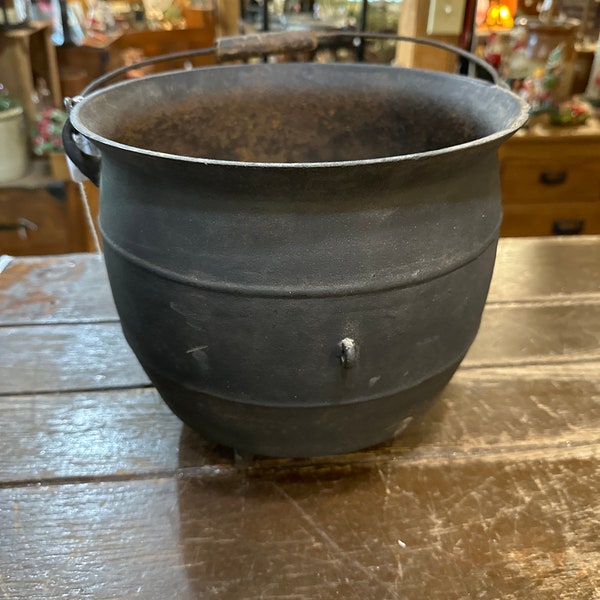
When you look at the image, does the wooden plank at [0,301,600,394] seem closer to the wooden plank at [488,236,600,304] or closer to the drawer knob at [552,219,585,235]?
the wooden plank at [488,236,600,304]

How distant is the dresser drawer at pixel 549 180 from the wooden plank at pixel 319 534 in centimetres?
157

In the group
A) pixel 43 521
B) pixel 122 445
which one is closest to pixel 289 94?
pixel 122 445

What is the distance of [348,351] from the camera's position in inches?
25.7

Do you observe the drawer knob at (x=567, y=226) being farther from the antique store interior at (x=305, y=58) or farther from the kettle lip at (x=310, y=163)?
the kettle lip at (x=310, y=163)

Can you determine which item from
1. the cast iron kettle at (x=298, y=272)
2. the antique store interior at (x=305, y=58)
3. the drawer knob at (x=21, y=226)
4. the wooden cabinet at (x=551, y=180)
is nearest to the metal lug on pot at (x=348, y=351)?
the cast iron kettle at (x=298, y=272)

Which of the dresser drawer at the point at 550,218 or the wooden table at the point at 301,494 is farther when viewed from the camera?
the dresser drawer at the point at 550,218

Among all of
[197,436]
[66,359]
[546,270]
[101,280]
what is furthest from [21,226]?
[546,270]

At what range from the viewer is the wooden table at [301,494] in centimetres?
71

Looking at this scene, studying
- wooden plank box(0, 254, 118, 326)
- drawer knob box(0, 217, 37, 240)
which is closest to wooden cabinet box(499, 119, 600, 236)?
wooden plank box(0, 254, 118, 326)

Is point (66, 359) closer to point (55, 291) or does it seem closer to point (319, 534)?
point (55, 291)

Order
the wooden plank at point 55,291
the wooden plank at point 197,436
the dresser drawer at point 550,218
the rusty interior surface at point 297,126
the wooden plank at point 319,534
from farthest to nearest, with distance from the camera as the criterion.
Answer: the dresser drawer at point 550,218 → the wooden plank at point 55,291 → the rusty interior surface at point 297,126 → the wooden plank at point 197,436 → the wooden plank at point 319,534

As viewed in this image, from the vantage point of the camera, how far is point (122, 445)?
0.89 m

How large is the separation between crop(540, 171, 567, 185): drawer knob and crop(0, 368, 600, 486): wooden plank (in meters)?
1.43

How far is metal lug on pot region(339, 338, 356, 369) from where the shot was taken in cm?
65
